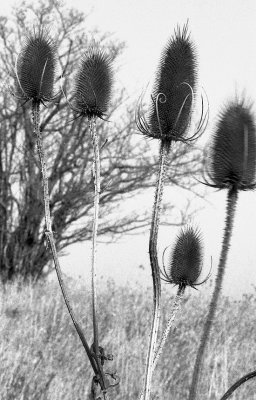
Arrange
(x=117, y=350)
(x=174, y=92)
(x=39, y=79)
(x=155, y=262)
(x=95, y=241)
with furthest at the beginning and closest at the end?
(x=117, y=350)
(x=39, y=79)
(x=95, y=241)
(x=174, y=92)
(x=155, y=262)

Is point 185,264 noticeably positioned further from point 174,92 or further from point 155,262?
point 174,92

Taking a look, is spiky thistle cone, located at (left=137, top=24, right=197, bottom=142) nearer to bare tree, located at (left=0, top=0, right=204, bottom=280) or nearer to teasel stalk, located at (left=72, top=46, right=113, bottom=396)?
teasel stalk, located at (left=72, top=46, right=113, bottom=396)

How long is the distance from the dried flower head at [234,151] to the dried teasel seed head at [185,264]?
0.35 metres

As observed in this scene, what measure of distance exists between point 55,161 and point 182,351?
16.6ft

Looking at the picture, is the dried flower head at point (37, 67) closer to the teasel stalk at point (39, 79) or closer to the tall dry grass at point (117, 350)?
the teasel stalk at point (39, 79)

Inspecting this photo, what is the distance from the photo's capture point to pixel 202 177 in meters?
2.03

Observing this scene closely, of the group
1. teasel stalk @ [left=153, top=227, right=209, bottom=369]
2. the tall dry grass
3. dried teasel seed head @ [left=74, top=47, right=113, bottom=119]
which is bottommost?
the tall dry grass

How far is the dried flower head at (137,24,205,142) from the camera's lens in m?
2.00

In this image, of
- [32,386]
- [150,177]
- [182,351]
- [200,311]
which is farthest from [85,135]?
[32,386]

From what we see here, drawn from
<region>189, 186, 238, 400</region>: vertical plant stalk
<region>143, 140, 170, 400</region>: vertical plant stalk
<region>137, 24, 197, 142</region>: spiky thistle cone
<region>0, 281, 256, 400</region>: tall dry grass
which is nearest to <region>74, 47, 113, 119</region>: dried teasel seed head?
<region>137, 24, 197, 142</region>: spiky thistle cone

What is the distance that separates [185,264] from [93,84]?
2.22 feet

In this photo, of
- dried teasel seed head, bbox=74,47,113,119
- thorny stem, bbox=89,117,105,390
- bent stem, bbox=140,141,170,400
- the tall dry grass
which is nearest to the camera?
bent stem, bbox=140,141,170,400

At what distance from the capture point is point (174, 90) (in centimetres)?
206

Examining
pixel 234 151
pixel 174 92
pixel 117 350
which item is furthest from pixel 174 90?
pixel 117 350
